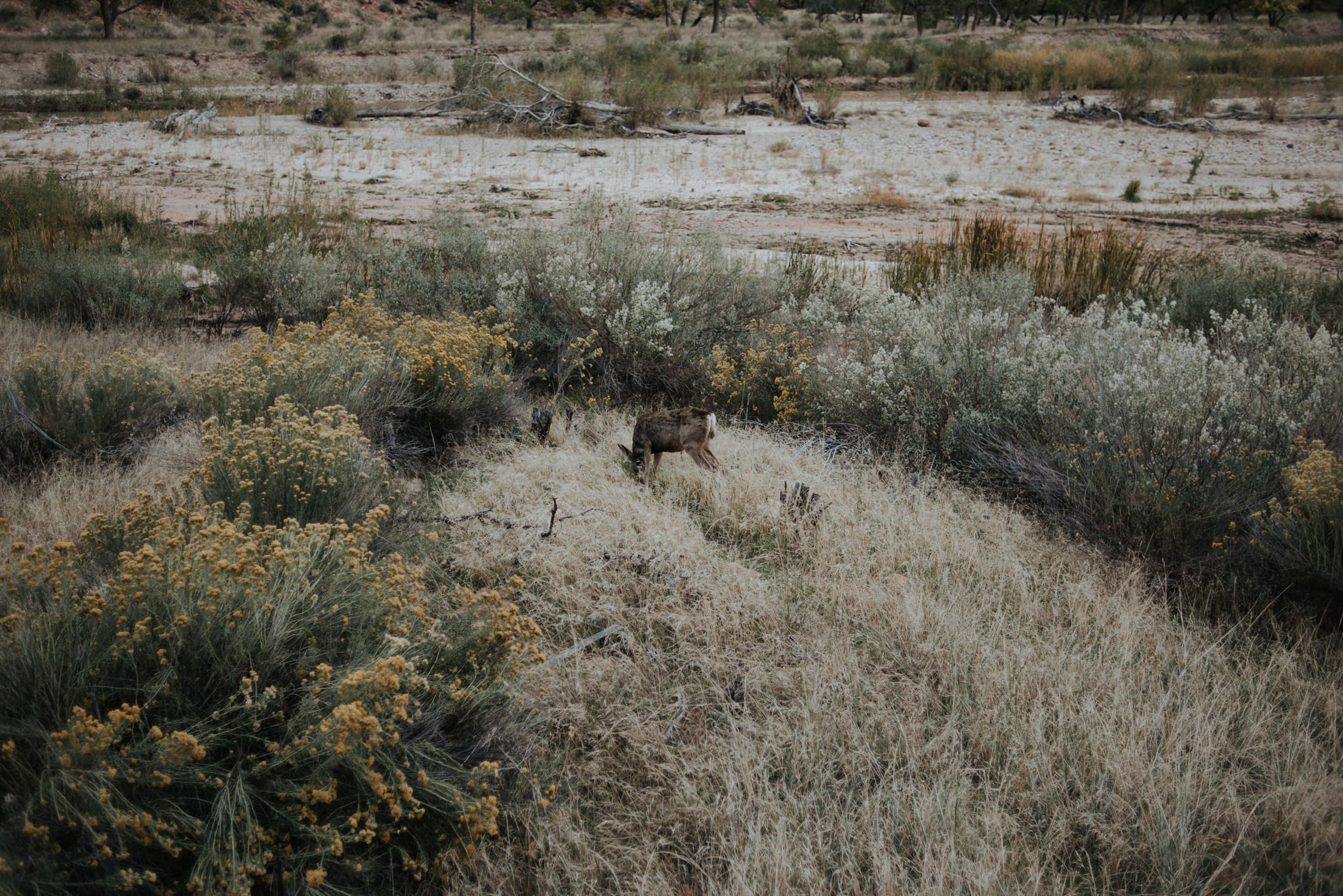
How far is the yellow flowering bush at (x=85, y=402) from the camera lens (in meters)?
4.00

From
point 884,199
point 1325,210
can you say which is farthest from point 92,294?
point 1325,210

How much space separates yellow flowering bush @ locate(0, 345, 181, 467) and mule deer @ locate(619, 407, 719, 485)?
107 inches

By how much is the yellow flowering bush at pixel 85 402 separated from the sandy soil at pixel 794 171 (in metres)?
5.34

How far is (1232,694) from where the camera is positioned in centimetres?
264

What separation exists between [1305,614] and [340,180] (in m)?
14.1

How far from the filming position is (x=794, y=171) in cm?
1479

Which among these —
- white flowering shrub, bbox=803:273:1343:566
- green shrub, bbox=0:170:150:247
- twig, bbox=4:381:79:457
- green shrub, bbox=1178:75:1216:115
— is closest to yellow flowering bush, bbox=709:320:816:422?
white flowering shrub, bbox=803:273:1343:566

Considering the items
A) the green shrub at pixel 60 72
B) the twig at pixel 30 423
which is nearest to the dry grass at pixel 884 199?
the twig at pixel 30 423

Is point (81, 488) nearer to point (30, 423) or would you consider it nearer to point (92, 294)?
point (30, 423)

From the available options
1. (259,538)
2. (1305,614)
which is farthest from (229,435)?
(1305,614)

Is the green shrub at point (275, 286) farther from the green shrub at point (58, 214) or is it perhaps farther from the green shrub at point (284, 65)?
the green shrub at point (284, 65)

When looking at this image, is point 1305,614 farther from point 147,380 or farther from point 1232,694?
point 147,380

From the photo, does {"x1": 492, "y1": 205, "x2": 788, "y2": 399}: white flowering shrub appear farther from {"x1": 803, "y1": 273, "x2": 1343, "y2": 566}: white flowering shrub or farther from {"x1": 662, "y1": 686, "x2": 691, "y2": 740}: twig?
{"x1": 662, "y1": 686, "x2": 691, "y2": 740}: twig

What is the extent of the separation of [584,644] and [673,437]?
4.72 feet
